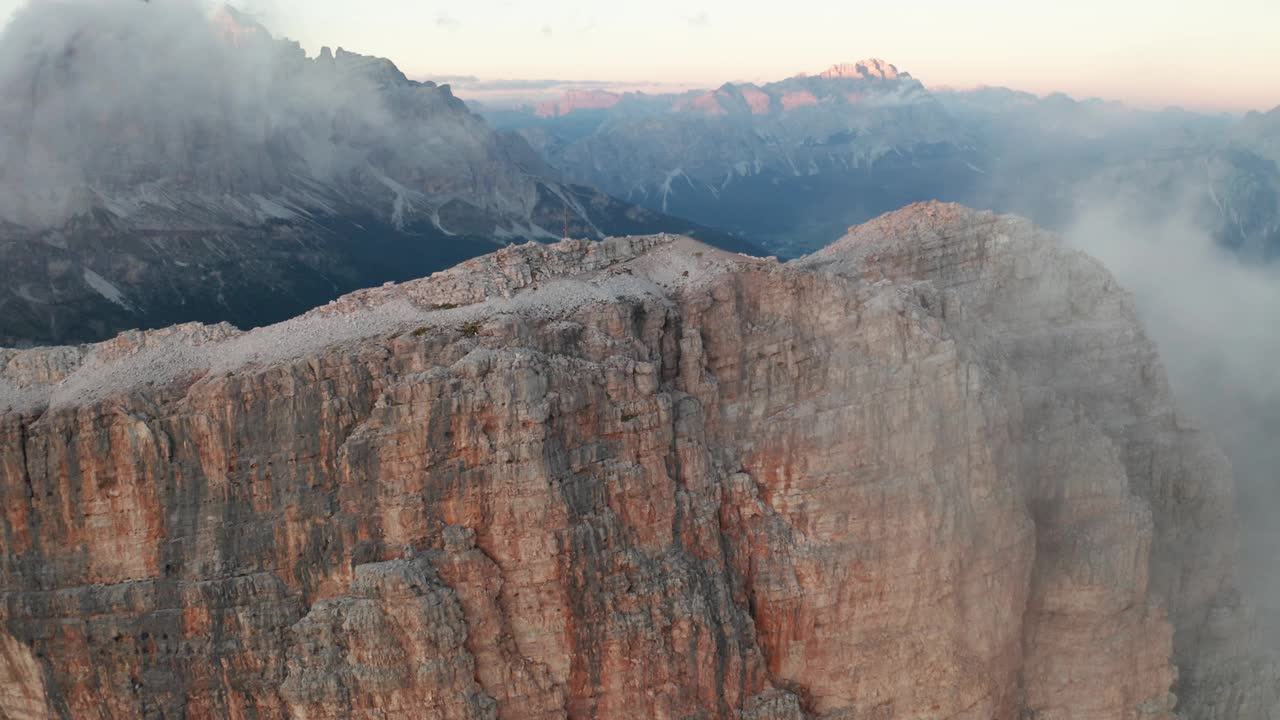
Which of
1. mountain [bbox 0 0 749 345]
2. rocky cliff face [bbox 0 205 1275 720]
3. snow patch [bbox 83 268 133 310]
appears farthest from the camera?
snow patch [bbox 83 268 133 310]

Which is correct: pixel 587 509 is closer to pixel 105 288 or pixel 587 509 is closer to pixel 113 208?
pixel 105 288

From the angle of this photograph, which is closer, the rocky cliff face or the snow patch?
the rocky cliff face

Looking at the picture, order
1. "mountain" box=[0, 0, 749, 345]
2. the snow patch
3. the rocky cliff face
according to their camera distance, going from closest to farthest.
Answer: the rocky cliff face → "mountain" box=[0, 0, 749, 345] → the snow patch

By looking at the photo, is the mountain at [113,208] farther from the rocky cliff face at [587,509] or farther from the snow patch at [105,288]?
the rocky cliff face at [587,509]

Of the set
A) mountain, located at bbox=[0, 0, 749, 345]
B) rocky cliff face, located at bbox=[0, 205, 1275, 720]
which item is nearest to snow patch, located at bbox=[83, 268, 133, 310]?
mountain, located at bbox=[0, 0, 749, 345]

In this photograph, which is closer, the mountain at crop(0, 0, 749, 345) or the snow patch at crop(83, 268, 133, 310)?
the mountain at crop(0, 0, 749, 345)

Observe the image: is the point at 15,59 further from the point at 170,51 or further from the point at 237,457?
the point at 237,457

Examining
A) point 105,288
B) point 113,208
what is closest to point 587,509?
point 105,288

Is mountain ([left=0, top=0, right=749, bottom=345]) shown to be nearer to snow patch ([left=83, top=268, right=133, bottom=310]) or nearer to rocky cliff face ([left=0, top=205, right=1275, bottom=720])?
snow patch ([left=83, top=268, right=133, bottom=310])

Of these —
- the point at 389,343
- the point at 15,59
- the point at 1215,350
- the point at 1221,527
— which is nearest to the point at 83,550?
the point at 389,343

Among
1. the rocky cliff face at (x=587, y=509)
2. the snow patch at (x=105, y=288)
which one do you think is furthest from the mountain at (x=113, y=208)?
the rocky cliff face at (x=587, y=509)
